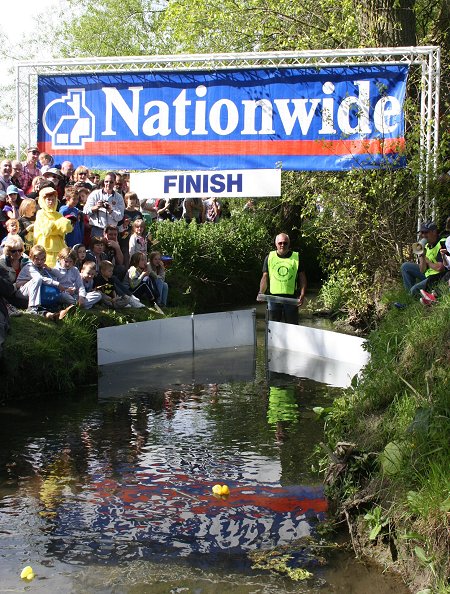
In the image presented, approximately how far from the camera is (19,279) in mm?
13836

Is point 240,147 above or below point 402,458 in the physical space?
above

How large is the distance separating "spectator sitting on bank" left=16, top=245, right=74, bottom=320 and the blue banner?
390cm

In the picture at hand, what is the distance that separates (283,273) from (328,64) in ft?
13.0

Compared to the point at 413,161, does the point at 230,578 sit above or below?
below

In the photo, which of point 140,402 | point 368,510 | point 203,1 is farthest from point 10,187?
point 368,510

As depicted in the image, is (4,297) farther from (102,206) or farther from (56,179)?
(102,206)

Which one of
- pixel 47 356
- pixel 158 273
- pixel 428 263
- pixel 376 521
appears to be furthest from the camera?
pixel 158 273

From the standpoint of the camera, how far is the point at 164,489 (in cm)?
872

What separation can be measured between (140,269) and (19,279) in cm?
370

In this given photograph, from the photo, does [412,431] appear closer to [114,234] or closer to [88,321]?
[88,321]

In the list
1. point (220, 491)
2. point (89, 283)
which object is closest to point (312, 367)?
point (89, 283)

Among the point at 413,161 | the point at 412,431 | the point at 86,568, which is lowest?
the point at 86,568

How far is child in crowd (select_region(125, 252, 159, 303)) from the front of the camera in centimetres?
1711

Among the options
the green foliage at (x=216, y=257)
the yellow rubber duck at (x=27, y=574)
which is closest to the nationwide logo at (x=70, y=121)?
the green foliage at (x=216, y=257)
